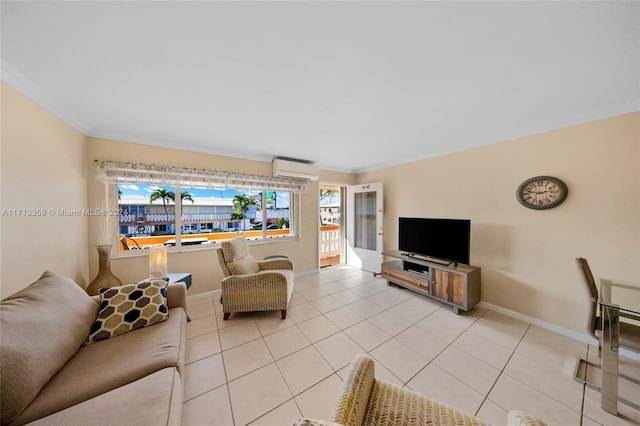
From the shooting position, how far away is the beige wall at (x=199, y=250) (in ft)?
7.57

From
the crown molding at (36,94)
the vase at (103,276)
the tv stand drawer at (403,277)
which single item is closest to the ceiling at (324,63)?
the crown molding at (36,94)

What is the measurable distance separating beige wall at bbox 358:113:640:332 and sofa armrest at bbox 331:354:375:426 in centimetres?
225

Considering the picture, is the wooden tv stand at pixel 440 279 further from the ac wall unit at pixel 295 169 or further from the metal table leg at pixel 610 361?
the ac wall unit at pixel 295 169

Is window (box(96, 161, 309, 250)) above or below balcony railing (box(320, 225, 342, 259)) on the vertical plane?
above

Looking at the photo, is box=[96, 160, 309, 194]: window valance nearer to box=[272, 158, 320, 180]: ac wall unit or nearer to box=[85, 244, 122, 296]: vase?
box=[272, 158, 320, 180]: ac wall unit

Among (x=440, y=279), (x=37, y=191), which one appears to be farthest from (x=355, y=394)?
(x=37, y=191)

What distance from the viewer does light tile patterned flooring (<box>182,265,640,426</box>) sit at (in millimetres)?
1262

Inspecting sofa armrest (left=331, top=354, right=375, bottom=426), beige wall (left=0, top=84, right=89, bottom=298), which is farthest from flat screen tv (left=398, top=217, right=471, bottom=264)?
beige wall (left=0, top=84, right=89, bottom=298)

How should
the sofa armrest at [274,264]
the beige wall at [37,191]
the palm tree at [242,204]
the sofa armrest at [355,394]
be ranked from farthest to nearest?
the palm tree at [242,204] → the sofa armrest at [274,264] → the beige wall at [37,191] → the sofa armrest at [355,394]

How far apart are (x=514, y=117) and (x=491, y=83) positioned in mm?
861


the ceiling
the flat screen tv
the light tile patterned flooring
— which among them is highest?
the ceiling

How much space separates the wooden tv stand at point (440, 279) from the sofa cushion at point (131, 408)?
9.11 ft

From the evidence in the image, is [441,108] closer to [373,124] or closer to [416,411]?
[373,124]

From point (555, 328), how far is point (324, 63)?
11.0 ft
